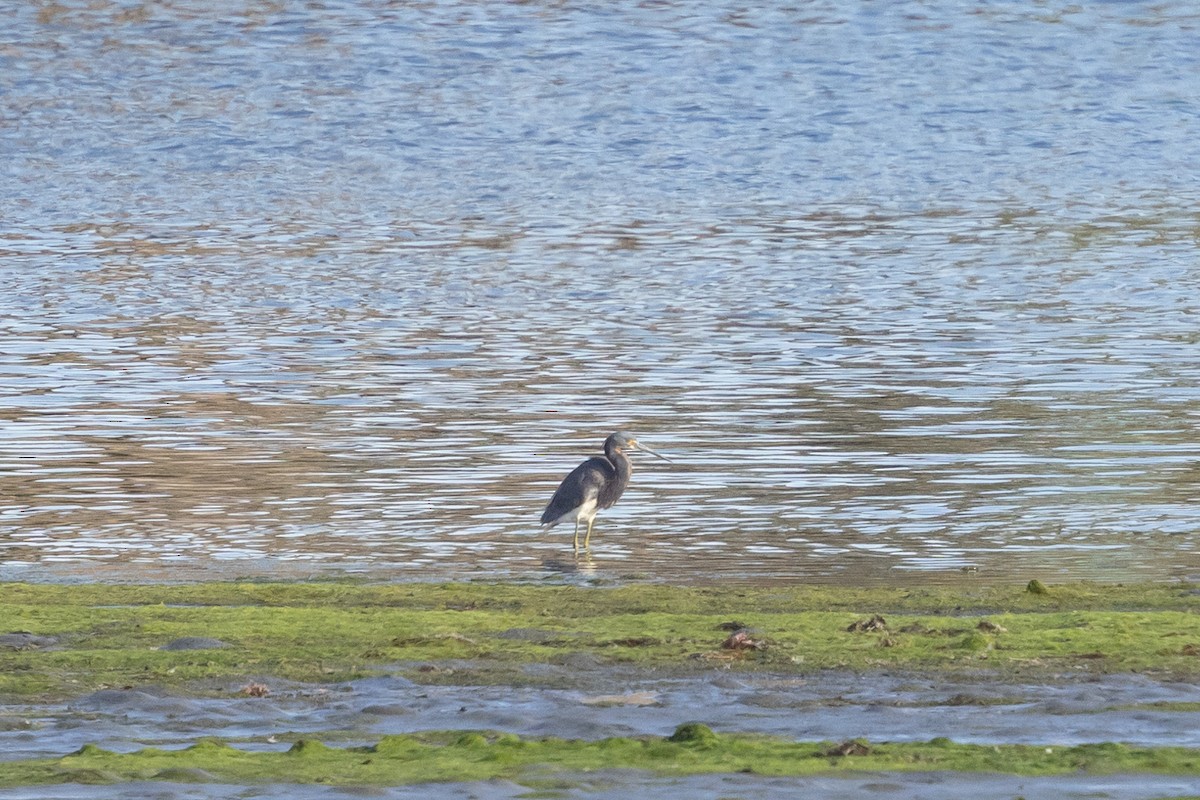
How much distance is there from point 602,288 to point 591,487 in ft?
37.3

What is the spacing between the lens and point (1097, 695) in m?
8.64

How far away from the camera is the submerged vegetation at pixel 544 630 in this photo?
9.28 m

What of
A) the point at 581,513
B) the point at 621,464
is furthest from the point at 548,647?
the point at 621,464

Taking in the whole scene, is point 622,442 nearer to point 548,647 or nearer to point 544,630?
point 544,630

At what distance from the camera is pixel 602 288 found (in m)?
24.5

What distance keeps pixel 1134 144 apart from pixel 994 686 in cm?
2528

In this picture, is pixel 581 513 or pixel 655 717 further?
pixel 581 513

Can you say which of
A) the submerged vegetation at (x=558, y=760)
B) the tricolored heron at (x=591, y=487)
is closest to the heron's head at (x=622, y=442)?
the tricolored heron at (x=591, y=487)

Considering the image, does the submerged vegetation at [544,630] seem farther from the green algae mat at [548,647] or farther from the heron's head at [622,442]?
the heron's head at [622,442]

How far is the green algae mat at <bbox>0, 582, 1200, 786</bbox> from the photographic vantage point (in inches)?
303

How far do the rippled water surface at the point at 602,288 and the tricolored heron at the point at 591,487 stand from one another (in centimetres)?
23

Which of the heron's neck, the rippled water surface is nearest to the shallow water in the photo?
the rippled water surface

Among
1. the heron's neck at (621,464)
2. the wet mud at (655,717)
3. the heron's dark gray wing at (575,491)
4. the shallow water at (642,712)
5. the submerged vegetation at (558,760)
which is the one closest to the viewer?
the wet mud at (655,717)

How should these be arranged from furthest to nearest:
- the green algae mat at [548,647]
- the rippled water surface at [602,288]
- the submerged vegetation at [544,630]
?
1. the rippled water surface at [602,288]
2. the submerged vegetation at [544,630]
3. the green algae mat at [548,647]
